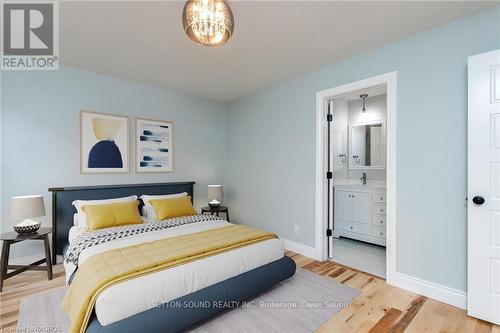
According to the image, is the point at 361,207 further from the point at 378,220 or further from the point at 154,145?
the point at 154,145

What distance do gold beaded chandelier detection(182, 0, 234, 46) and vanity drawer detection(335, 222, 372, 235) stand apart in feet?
11.6

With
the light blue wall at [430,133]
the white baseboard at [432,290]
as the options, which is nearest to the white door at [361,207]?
the light blue wall at [430,133]

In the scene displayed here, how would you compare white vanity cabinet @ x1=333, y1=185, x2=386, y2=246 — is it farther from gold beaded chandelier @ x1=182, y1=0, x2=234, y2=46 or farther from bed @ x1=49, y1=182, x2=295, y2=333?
gold beaded chandelier @ x1=182, y1=0, x2=234, y2=46

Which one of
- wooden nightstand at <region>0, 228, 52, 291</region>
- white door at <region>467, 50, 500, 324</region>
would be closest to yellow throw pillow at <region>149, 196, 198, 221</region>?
wooden nightstand at <region>0, 228, 52, 291</region>

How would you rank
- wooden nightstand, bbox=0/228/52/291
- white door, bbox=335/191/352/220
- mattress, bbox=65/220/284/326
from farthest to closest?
white door, bbox=335/191/352/220 → wooden nightstand, bbox=0/228/52/291 → mattress, bbox=65/220/284/326

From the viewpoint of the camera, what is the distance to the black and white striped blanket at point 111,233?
87.6 inches

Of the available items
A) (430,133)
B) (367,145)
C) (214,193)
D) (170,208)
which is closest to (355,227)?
(367,145)

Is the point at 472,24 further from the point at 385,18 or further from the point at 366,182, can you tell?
the point at 366,182

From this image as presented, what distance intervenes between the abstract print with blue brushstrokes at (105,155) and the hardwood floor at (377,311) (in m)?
1.46

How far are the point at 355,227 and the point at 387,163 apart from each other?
1.76 m

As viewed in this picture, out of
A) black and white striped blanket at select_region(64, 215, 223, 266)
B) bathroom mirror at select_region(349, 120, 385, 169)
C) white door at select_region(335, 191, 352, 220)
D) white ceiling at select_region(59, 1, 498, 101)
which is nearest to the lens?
white ceiling at select_region(59, 1, 498, 101)

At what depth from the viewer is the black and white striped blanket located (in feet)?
7.30

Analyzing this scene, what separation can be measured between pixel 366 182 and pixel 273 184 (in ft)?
6.00

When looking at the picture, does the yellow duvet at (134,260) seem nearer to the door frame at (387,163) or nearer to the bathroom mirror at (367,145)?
the door frame at (387,163)
